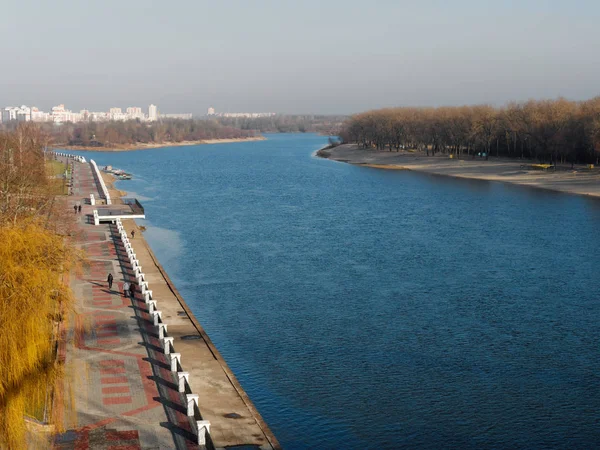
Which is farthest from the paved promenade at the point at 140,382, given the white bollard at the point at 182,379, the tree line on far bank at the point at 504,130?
the tree line on far bank at the point at 504,130

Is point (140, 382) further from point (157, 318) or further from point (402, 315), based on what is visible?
point (402, 315)

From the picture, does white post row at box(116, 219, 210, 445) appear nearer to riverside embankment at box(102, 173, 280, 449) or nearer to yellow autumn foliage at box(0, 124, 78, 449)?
riverside embankment at box(102, 173, 280, 449)

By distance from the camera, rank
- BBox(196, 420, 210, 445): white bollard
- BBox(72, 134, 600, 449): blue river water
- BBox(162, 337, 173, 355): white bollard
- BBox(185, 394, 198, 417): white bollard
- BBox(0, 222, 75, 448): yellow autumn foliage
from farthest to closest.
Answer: BBox(162, 337, 173, 355): white bollard, BBox(72, 134, 600, 449): blue river water, BBox(185, 394, 198, 417): white bollard, BBox(196, 420, 210, 445): white bollard, BBox(0, 222, 75, 448): yellow autumn foliage

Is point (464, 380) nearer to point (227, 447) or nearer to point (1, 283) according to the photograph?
point (227, 447)

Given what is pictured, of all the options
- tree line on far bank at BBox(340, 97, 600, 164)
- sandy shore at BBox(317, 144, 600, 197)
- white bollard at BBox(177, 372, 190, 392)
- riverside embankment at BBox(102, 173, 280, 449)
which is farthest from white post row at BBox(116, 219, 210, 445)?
tree line on far bank at BBox(340, 97, 600, 164)

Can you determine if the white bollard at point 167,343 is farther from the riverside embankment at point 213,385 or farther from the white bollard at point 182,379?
the white bollard at point 182,379
